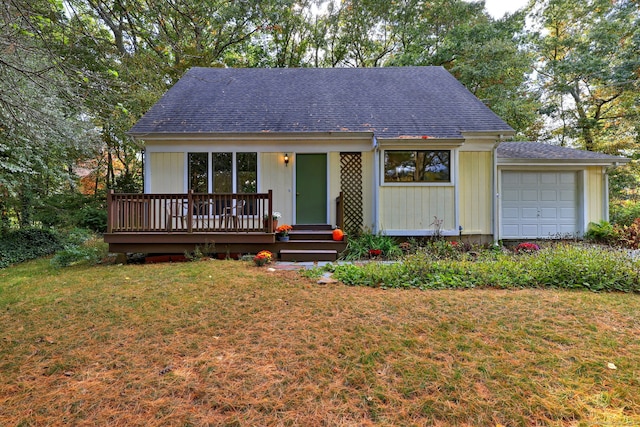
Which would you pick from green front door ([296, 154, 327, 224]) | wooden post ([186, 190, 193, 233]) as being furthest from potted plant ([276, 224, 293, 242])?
wooden post ([186, 190, 193, 233])

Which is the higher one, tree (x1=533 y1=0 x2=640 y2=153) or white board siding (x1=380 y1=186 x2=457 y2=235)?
tree (x1=533 y1=0 x2=640 y2=153)

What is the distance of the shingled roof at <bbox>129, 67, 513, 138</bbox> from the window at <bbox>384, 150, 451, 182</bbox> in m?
0.53

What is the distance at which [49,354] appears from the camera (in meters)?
2.45

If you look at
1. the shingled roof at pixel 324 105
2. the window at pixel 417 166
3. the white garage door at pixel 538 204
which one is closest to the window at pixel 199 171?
the shingled roof at pixel 324 105

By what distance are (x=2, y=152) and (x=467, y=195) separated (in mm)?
11394

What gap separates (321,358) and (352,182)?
5.78 m

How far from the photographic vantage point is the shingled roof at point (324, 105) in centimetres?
754

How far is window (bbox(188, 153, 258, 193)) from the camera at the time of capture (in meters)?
7.62

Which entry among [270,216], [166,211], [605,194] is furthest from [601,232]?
[166,211]

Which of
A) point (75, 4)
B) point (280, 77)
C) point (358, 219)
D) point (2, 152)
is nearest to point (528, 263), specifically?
point (358, 219)

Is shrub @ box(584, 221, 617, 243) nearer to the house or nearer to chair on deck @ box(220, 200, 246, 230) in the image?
the house

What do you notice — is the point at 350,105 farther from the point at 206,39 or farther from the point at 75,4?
the point at 206,39

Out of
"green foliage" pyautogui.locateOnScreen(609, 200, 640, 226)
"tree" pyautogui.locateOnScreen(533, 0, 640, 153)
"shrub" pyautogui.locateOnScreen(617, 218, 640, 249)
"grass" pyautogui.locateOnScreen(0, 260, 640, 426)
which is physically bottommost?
"grass" pyautogui.locateOnScreen(0, 260, 640, 426)

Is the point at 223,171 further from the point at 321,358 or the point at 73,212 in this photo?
the point at 73,212
